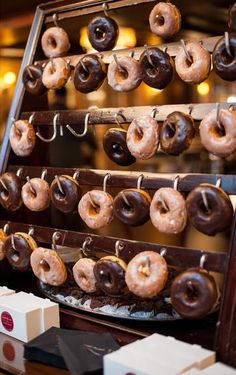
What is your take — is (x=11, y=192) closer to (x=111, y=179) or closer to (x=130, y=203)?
(x=111, y=179)

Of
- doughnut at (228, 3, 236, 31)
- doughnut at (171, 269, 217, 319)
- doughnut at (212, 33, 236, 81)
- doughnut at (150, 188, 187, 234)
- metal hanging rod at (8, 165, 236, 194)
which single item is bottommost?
doughnut at (171, 269, 217, 319)

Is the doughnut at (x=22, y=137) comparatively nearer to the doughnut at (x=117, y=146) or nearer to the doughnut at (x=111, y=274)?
the doughnut at (x=117, y=146)

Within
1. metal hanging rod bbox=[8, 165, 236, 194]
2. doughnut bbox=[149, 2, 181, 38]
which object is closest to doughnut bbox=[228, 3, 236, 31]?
doughnut bbox=[149, 2, 181, 38]

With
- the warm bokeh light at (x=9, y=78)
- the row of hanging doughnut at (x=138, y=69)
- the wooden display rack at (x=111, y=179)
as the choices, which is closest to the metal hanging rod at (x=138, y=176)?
the wooden display rack at (x=111, y=179)

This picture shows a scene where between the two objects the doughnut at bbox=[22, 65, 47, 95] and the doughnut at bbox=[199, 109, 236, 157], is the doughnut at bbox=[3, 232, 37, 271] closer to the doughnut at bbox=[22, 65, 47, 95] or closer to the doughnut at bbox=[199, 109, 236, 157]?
the doughnut at bbox=[22, 65, 47, 95]

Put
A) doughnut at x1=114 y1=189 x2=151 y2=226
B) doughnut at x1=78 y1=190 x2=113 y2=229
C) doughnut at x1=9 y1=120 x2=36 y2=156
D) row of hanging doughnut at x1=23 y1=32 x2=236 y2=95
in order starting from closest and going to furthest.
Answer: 1. row of hanging doughnut at x1=23 y1=32 x2=236 y2=95
2. doughnut at x1=114 y1=189 x2=151 y2=226
3. doughnut at x1=78 y1=190 x2=113 y2=229
4. doughnut at x1=9 y1=120 x2=36 y2=156

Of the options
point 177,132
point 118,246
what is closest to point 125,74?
point 177,132

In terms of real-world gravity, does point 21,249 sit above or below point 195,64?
below
